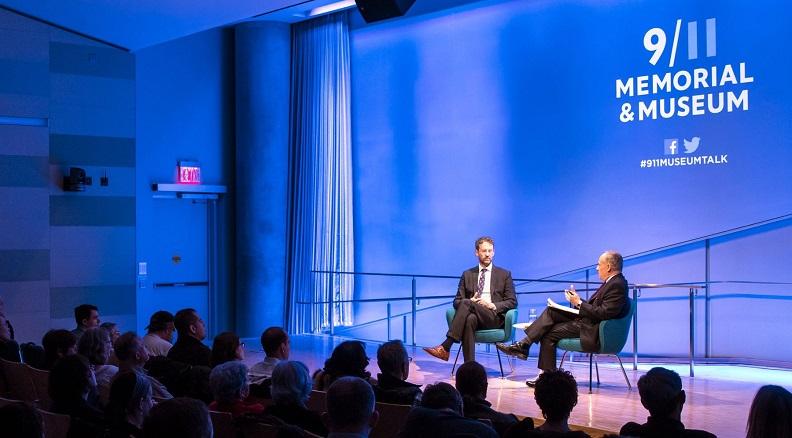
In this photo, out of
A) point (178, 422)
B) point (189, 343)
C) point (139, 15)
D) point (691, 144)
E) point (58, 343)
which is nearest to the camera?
point (178, 422)

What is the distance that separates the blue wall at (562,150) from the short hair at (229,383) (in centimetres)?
596

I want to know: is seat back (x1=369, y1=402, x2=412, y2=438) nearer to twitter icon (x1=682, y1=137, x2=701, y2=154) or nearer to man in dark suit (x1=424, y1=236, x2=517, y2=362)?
man in dark suit (x1=424, y1=236, x2=517, y2=362)

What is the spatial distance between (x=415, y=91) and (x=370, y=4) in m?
3.19

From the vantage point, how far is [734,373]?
776cm

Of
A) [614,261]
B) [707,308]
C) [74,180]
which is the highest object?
[74,180]

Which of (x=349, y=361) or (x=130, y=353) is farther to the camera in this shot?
(x=130, y=353)

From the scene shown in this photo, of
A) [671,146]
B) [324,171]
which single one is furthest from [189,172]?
[671,146]

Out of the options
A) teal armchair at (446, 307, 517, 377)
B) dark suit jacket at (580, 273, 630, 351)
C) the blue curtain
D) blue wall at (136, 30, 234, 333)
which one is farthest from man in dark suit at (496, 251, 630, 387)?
blue wall at (136, 30, 234, 333)

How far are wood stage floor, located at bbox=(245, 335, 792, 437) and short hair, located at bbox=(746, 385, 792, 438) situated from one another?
2666 millimetres

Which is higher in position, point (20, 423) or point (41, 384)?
point (20, 423)

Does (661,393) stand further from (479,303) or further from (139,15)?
(139,15)

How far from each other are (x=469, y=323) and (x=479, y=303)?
0.21 meters

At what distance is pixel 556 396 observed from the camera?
328 centimetres

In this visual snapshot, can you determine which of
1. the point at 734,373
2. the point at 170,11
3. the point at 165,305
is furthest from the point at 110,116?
the point at 734,373
